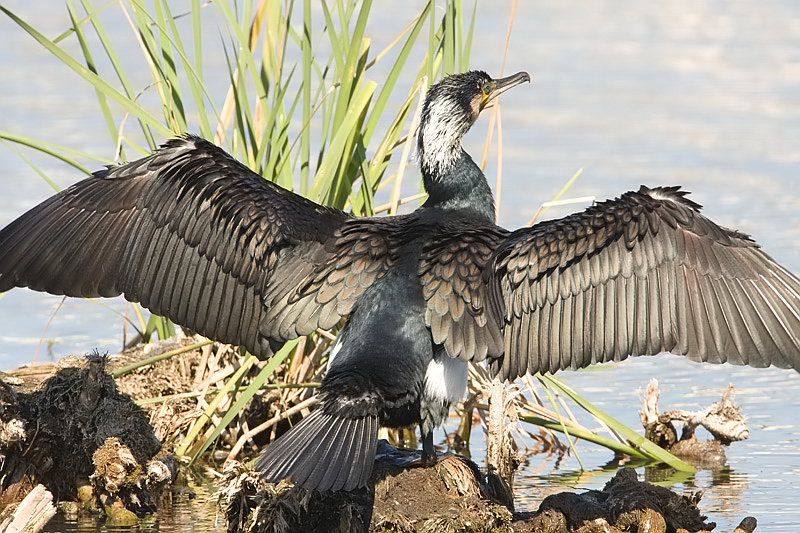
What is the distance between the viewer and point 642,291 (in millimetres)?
5270

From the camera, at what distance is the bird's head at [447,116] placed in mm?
6043

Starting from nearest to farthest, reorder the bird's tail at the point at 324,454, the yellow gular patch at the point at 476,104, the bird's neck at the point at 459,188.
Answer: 1. the bird's tail at the point at 324,454
2. the bird's neck at the point at 459,188
3. the yellow gular patch at the point at 476,104

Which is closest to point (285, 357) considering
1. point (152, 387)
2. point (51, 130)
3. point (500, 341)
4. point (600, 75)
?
point (152, 387)

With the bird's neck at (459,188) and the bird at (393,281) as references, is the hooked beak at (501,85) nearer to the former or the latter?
the bird's neck at (459,188)

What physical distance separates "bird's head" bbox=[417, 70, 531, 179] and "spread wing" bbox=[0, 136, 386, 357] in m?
0.57

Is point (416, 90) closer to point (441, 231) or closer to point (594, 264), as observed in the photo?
point (441, 231)

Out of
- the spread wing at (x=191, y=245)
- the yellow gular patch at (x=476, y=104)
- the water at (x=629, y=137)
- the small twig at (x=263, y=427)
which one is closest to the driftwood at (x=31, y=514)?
the spread wing at (x=191, y=245)

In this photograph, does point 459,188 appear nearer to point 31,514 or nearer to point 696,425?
point 696,425

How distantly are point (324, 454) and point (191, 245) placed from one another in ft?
4.45

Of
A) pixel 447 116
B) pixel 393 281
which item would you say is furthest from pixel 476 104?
pixel 393 281

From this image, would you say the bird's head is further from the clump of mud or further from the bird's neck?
the clump of mud

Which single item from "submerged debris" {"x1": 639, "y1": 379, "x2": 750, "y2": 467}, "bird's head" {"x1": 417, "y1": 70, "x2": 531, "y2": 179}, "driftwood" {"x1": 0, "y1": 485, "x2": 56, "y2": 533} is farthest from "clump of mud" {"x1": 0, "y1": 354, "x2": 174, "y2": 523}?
"submerged debris" {"x1": 639, "y1": 379, "x2": 750, "y2": 467}

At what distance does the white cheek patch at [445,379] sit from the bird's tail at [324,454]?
448 mm

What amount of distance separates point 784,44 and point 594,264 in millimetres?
9641
